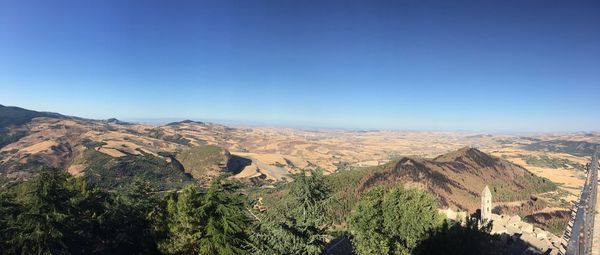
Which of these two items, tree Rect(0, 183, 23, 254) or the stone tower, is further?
the stone tower

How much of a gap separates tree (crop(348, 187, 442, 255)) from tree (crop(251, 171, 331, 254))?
870cm

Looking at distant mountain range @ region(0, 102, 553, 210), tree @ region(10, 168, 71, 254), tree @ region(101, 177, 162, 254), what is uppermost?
tree @ region(10, 168, 71, 254)

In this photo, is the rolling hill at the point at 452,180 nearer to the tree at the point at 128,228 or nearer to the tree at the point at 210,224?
the tree at the point at 210,224

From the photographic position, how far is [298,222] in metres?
21.4

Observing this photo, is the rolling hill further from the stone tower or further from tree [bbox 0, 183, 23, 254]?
tree [bbox 0, 183, 23, 254]

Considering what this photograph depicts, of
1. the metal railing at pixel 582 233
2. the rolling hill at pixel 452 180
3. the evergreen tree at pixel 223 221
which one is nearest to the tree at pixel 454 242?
the evergreen tree at pixel 223 221

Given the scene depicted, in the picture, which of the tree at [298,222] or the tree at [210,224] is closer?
the tree at [298,222]

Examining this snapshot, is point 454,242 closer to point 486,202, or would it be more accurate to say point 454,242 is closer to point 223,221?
point 223,221

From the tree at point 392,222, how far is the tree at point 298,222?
8696mm

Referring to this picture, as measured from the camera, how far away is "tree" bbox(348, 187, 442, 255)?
2911cm

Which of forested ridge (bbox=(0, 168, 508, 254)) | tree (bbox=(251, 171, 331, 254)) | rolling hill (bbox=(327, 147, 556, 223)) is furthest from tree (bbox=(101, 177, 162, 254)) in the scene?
rolling hill (bbox=(327, 147, 556, 223))

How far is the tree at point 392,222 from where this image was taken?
29109 mm

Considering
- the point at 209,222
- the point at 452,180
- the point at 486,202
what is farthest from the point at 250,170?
the point at 209,222

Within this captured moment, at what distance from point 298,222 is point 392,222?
492 inches
